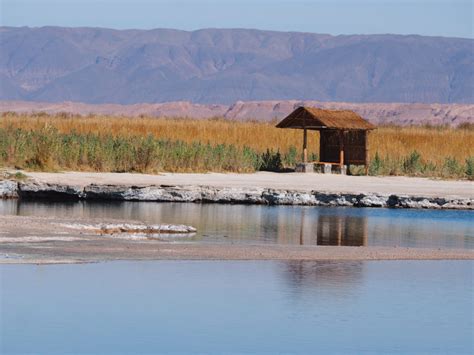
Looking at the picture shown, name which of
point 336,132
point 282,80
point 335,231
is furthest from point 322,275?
point 282,80

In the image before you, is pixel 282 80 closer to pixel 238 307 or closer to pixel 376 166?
pixel 376 166

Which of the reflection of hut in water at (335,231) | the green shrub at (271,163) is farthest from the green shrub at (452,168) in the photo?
the reflection of hut in water at (335,231)

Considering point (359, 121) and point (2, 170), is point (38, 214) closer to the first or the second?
point (2, 170)

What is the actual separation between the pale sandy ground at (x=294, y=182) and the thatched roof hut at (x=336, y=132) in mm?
1973

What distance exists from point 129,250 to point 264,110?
123m

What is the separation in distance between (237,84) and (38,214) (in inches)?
6382

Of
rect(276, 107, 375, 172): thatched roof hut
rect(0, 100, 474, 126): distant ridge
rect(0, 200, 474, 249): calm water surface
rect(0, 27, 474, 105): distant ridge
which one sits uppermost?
rect(0, 27, 474, 105): distant ridge

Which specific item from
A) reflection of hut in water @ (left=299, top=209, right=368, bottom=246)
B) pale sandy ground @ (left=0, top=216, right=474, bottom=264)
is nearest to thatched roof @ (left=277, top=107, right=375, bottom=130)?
reflection of hut in water @ (left=299, top=209, right=368, bottom=246)

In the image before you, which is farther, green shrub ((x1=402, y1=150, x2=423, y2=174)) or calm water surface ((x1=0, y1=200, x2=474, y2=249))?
green shrub ((x1=402, y1=150, x2=423, y2=174))

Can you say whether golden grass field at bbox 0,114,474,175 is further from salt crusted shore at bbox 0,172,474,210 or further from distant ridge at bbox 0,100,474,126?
distant ridge at bbox 0,100,474,126

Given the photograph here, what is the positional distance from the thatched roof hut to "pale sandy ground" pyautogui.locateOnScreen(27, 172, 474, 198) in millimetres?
1973

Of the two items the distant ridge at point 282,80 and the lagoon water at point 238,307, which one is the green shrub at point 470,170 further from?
the distant ridge at point 282,80

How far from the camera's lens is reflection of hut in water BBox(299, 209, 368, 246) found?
18.6m

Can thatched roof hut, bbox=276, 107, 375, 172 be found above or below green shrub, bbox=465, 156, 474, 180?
above
